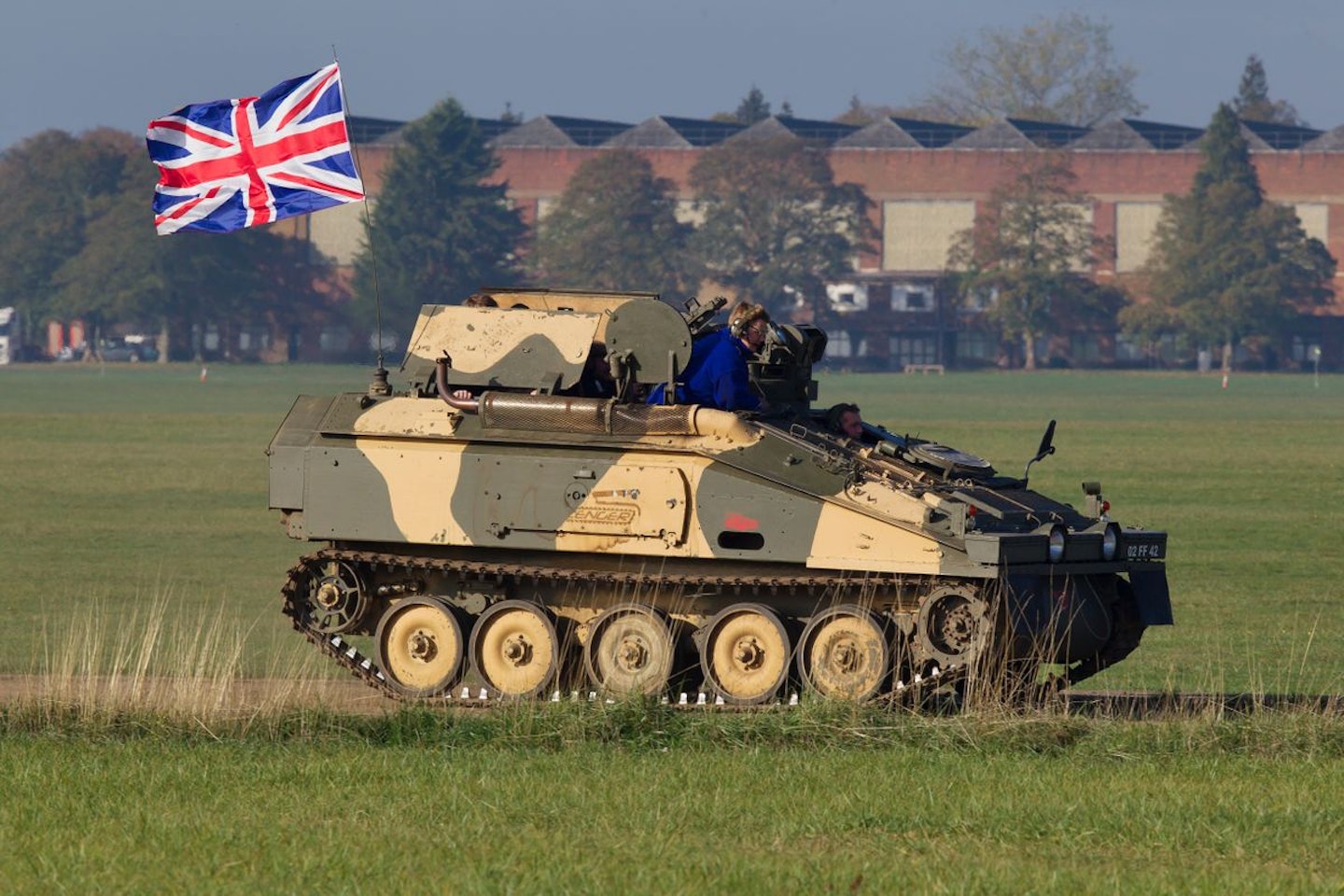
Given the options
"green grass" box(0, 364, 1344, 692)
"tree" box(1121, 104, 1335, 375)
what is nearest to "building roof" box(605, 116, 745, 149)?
"tree" box(1121, 104, 1335, 375)

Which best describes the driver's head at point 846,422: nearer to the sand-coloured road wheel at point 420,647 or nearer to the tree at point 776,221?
the sand-coloured road wheel at point 420,647

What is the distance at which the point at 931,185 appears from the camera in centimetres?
13550

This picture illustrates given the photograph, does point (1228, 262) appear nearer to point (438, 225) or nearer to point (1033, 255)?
point (1033, 255)

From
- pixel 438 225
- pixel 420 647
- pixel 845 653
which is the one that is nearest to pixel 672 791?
pixel 845 653

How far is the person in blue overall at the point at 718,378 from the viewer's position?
54.8ft

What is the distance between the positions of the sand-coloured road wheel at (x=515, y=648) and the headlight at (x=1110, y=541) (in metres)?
3.51

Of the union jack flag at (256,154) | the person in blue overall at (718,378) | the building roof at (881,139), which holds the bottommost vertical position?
the person in blue overall at (718,378)

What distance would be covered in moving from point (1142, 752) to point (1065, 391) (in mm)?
81088

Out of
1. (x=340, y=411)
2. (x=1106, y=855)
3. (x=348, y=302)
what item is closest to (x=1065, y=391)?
(x=348, y=302)

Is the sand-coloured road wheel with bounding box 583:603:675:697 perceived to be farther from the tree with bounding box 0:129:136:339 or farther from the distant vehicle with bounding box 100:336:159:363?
the tree with bounding box 0:129:136:339

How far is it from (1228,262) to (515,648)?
10898 centimetres

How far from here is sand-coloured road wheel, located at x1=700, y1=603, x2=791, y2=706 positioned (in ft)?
52.8

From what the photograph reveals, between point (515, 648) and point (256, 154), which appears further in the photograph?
point (256, 154)

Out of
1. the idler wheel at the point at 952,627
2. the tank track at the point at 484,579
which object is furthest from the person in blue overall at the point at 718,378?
the idler wheel at the point at 952,627
